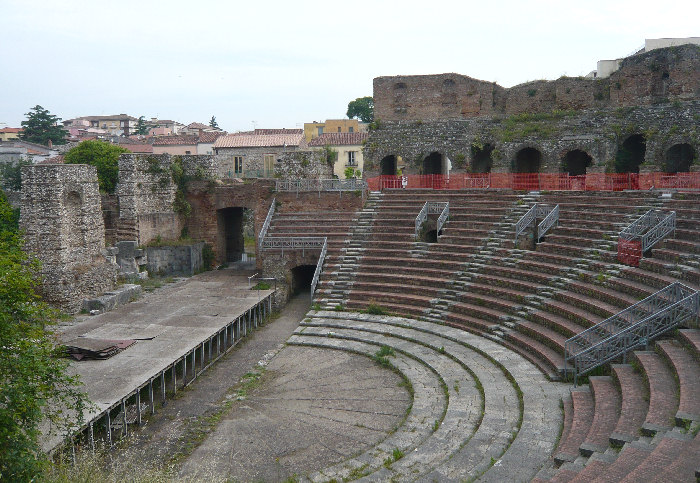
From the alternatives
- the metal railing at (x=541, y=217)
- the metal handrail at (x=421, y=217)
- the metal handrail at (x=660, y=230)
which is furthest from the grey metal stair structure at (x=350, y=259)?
the metal handrail at (x=660, y=230)

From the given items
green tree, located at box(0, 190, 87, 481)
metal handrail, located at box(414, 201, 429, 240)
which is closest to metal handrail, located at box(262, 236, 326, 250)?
metal handrail, located at box(414, 201, 429, 240)

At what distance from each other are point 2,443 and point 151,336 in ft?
23.0

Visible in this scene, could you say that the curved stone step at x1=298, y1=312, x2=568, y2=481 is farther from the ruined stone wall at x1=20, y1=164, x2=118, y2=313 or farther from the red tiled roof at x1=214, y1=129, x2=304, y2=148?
the red tiled roof at x1=214, y1=129, x2=304, y2=148

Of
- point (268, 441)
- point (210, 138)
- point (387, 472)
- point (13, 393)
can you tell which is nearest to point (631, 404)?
point (387, 472)

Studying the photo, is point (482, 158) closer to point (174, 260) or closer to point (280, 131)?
point (174, 260)

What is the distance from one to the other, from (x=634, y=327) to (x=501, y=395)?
267cm

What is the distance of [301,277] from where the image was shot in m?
21.8

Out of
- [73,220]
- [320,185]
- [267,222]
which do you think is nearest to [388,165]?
[320,185]

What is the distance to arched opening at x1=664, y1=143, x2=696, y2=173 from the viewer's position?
22.6 meters

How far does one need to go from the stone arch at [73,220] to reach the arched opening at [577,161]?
1862cm

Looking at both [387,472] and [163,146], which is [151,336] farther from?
[163,146]

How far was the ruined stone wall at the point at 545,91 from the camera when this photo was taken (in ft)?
75.7

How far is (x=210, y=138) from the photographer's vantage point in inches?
1848

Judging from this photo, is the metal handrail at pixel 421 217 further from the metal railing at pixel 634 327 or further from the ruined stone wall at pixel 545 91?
the ruined stone wall at pixel 545 91
